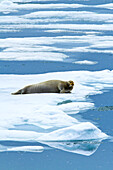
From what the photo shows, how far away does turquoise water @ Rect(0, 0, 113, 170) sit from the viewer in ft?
16.0

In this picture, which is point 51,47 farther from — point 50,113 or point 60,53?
point 50,113

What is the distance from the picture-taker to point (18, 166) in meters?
4.66

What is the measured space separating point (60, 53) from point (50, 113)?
7.02 meters

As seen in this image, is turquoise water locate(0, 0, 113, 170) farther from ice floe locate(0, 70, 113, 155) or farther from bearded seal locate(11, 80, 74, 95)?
bearded seal locate(11, 80, 74, 95)

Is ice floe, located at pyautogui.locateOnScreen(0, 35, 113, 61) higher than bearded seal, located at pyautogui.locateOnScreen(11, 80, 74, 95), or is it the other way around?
bearded seal, located at pyautogui.locateOnScreen(11, 80, 74, 95)

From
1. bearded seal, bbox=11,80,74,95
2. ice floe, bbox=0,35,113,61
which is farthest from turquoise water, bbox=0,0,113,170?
bearded seal, bbox=11,80,74,95

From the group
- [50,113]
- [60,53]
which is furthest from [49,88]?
[60,53]

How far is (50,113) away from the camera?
20.7 ft

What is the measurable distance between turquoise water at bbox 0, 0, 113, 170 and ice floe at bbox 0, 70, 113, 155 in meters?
0.06

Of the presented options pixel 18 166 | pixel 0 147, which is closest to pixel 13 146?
pixel 0 147

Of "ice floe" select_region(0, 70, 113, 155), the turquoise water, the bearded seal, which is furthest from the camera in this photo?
the bearded seal

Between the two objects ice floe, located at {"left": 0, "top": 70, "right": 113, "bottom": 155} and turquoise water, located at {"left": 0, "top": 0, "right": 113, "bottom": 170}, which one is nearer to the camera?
turquoise water, located at {"left": 0, "top": 0, "right": 113, "bottom": 170}

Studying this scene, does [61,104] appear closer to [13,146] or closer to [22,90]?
[22,90]

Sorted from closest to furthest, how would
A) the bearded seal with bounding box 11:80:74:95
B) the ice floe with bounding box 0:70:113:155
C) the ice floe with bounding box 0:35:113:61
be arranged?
the ice floe with bounding box 0:70:113:155 → the bearded seal with bounding box 11:80:74:95 → the ice floe with bounding box 0:35:113:61
